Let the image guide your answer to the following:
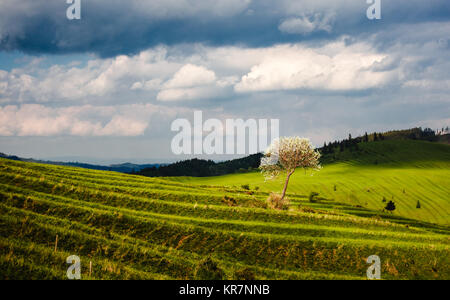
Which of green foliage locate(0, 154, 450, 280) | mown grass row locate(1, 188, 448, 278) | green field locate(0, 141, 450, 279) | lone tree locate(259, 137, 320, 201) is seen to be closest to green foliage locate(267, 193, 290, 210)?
green field locate(0, 141, 450, 279)

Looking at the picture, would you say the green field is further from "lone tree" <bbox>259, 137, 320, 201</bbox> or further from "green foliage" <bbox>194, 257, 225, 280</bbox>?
"lone tree" <bbox>259, 137, 320, 201</bbox>

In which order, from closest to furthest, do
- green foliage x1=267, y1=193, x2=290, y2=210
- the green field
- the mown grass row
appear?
1. the green field
2. the mown grass row
3. green foliage x1=267, y1=193, x2=290, y2=210

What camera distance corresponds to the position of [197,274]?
21.2 metres

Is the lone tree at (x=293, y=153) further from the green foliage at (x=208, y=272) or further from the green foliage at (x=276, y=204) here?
the green foliage at (x=208, y=272)

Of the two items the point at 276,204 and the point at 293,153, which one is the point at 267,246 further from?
the point at 293,153

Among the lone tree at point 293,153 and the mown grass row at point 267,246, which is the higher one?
the lone tree at point 293,153

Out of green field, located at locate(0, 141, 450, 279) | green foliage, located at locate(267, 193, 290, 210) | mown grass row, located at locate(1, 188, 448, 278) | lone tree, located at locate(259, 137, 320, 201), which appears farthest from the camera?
lone tree, located at locate(259, 137, 320, 201)

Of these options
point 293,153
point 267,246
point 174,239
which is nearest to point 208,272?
point 174,239

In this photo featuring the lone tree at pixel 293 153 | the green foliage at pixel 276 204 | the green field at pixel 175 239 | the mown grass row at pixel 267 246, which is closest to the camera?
the green field at pixel 175 239

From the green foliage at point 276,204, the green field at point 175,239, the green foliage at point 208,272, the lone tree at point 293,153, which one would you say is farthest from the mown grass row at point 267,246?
the lone tree at point 293,153

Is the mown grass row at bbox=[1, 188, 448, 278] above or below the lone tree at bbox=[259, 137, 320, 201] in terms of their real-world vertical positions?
below

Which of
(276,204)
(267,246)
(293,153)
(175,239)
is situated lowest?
(267,246)
